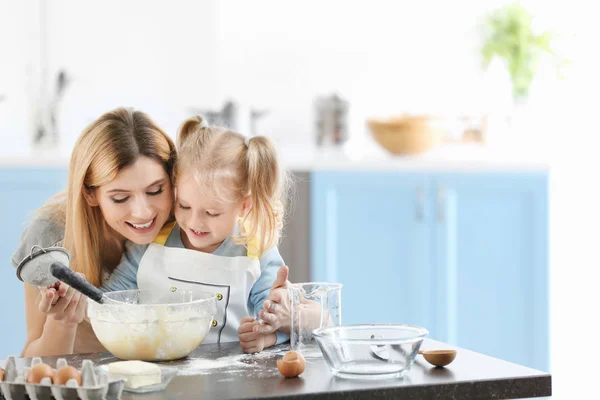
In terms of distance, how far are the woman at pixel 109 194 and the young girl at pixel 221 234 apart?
5 cm

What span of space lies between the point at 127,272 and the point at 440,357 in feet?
2.73

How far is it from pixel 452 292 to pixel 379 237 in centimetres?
38

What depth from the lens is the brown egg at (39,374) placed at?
1.36 metres

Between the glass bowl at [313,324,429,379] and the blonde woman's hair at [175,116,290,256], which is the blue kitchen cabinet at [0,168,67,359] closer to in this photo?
the blonde woman's hair at [175,116,290,256]

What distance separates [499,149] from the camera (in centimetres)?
418

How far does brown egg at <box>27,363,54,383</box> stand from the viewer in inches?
53.5

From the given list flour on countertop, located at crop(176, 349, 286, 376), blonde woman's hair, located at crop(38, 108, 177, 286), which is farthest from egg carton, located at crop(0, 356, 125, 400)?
blonde woman's hair, located at crop(38, 108, 177, 286)

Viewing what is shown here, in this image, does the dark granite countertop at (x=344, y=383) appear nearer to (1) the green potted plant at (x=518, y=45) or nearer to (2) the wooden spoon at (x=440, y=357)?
(2) the wooden spoon at (x=440, y=357)

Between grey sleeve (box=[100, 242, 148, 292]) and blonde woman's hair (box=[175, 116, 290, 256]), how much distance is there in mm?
199

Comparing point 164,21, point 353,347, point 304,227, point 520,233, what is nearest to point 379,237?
point 304,227

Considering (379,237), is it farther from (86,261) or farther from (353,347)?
(353,347)

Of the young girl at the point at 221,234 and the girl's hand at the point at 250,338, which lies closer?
the girl's hand at the point at 250,338

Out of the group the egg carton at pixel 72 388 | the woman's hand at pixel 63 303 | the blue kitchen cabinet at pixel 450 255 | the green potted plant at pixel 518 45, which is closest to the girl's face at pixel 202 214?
the woman's hand at pixel 63 303

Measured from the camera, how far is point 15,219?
3574mm
